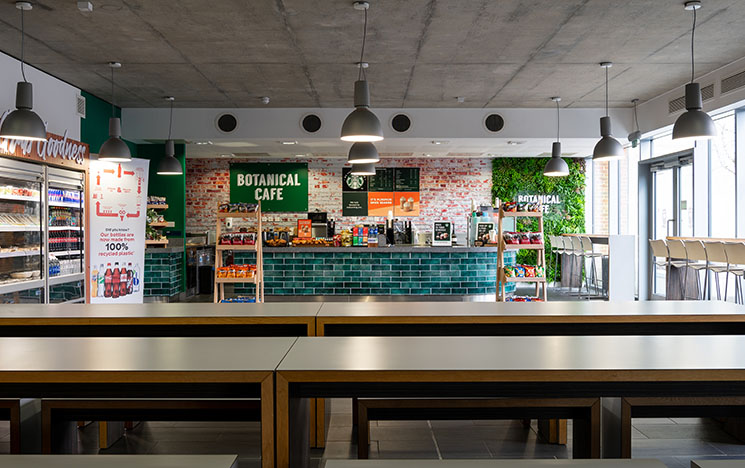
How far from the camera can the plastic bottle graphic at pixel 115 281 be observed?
6.73 m

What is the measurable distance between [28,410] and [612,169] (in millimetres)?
11125

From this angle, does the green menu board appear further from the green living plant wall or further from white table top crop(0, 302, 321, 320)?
white table top crop(0, 302, 321, 320)

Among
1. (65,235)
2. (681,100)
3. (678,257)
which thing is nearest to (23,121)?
(65,235)

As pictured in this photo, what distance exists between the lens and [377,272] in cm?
834

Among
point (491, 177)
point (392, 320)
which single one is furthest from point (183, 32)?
point (491, 177)

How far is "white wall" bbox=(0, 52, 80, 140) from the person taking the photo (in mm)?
5574

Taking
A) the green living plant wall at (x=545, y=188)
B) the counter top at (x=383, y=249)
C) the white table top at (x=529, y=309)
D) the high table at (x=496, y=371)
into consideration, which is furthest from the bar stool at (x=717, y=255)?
the green living plant wall at (x=545, y=188)

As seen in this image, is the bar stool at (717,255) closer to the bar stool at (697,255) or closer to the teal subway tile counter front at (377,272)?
the bar stool at (697,255)

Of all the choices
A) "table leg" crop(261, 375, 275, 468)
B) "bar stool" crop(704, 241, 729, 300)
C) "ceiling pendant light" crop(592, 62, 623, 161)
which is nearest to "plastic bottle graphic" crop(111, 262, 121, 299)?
"ceiling pendant light" crop(592, 62, 623, 161)

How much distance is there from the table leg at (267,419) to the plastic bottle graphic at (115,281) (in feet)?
18.6

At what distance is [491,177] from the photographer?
40.0 feet

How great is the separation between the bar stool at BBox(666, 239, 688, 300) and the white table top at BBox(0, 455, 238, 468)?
23.2 ft

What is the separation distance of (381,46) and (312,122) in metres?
3.37

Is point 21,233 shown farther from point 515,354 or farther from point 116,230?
point 515,354
